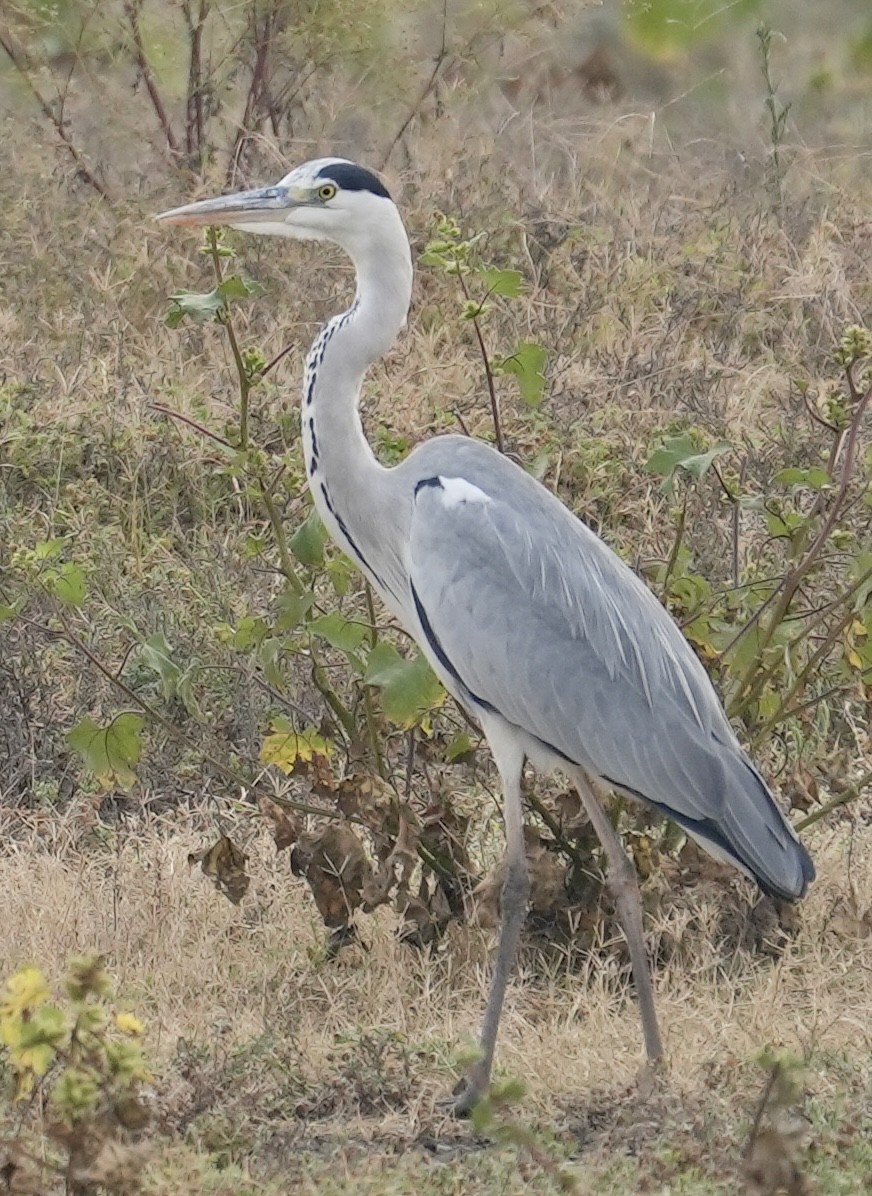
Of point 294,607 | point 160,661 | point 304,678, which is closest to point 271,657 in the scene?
point 294,607

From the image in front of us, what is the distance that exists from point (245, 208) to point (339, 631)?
95 centimetres

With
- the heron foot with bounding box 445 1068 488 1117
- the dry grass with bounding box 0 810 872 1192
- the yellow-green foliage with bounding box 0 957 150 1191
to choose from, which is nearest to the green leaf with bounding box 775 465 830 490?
the dry grass with bounding box 0 810 872 1192

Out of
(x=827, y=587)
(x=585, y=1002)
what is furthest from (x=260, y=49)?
(x=585, y=1002)

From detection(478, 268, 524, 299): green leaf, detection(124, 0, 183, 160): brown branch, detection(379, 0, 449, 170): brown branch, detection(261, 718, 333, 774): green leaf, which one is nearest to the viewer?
detection(478, 268, 524, 299): green leaf

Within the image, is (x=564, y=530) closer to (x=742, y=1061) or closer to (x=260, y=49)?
(x=742, y=1061)

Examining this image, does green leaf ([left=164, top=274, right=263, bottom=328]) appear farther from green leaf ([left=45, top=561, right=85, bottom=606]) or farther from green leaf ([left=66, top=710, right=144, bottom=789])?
green leaf ([left=66, top=710, right=144, bottom=789])

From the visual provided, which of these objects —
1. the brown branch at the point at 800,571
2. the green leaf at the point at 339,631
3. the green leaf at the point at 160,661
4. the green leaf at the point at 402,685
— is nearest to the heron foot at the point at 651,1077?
the green leaf at the point at 402,685

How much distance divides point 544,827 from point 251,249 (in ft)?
13.1

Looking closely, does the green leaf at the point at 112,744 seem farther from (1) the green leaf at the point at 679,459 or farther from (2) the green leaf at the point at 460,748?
(1) the green leaf at the point at 679,459

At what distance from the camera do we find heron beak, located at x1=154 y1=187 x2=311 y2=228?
14.9 feet

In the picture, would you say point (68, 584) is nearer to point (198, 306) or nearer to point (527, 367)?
point (198, 306)

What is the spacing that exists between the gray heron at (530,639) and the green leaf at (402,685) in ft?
0.16

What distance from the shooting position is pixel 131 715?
15.1 ft

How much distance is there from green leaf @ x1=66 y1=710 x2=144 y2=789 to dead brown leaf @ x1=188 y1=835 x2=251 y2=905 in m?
0.24
